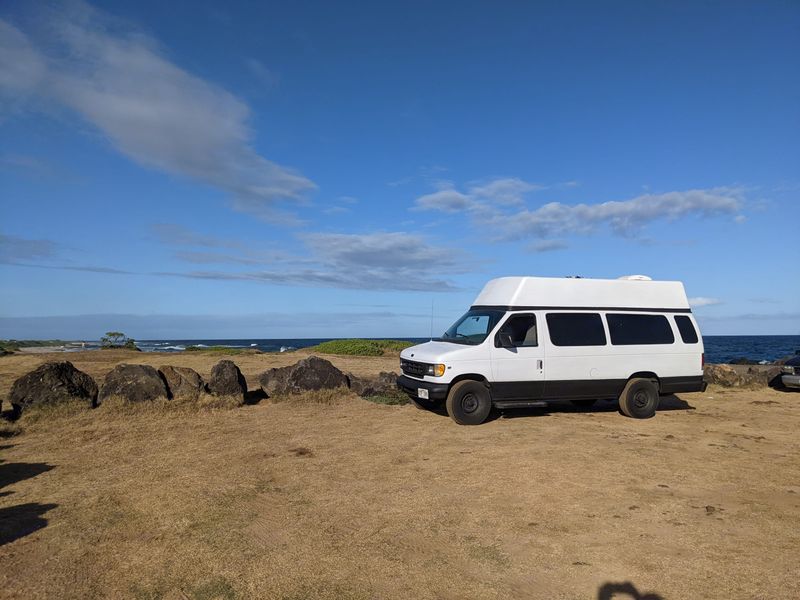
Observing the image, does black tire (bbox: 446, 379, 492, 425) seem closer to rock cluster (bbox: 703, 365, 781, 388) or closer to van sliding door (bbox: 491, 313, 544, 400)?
van sliding door (bbox: 491, 313, 544, 400)

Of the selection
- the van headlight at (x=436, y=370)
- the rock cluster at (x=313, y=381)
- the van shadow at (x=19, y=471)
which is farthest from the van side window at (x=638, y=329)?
the van shadow at (x=19, y=471)

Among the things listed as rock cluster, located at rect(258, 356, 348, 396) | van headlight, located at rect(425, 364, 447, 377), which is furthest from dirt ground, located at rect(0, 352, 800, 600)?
rock cluster, located at rect(258, 356, 348, 396)

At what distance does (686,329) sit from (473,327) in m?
5.08

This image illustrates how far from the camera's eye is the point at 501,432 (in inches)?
384

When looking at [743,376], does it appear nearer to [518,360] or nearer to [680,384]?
[680,384]

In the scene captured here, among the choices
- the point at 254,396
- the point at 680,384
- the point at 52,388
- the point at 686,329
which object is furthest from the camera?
the point at 254,396

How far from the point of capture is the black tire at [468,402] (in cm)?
1028

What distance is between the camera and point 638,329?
11594 mm

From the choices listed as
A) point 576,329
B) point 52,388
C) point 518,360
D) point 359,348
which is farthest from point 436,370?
point 359,348

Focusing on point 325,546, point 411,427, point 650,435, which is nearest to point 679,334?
point 650,435

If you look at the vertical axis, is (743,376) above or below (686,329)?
below

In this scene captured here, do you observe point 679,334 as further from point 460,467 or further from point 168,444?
point 168,444

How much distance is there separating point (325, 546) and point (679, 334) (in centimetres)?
1006

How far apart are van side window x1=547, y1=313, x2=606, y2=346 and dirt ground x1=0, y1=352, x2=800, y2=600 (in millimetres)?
1821
